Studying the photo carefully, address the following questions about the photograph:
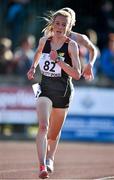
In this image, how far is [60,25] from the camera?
916cm

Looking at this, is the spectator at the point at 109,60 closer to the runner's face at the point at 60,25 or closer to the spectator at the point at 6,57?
the spectator at the point at 6,57

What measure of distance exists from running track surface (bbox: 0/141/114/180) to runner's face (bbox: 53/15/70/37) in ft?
6.39

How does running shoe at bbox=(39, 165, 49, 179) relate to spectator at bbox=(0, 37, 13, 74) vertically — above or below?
Result: above

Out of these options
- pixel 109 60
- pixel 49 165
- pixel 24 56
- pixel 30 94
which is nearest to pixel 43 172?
pixel 49 165

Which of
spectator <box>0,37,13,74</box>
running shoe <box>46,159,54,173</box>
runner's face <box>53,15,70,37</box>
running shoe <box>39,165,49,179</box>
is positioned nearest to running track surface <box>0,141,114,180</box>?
running shoe <box>46,159,54,173</box>

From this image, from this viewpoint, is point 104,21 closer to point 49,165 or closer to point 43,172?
point 49,165

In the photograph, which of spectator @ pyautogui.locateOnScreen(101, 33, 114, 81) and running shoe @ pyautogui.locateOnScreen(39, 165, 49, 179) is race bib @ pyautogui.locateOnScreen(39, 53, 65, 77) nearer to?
running shoe @ pyautogui.locateOnScreen(39, 165, 49, 179)

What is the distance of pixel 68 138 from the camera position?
17.4 m

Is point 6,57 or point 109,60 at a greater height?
point 6,57

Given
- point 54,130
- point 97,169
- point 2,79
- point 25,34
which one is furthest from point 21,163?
point 25,34

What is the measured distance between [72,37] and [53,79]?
0.68 m

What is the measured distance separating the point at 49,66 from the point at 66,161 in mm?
3370

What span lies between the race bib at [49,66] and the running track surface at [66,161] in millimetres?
1419

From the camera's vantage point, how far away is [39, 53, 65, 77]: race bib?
928cm
